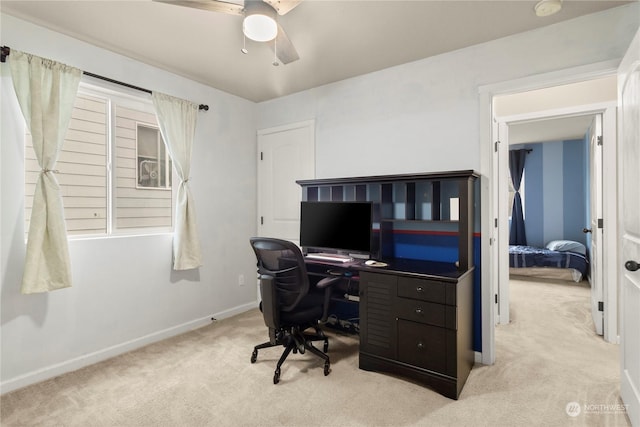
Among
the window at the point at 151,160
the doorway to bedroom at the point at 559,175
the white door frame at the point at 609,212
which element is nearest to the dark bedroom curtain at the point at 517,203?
the doorway to bedroom at the point at 559,175

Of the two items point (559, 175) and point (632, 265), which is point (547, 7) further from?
point (559, 175)

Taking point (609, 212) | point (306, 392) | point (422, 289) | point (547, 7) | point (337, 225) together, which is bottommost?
Result: point (306, 392)

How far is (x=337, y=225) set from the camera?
9.62 feet

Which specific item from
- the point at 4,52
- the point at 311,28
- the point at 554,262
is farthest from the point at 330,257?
the point at 554,262

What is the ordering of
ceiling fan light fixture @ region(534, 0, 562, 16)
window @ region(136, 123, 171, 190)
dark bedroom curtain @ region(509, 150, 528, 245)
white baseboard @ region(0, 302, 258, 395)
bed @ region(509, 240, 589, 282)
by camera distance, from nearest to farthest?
ceiling fan light fixture @ region(534, 0, 562, 16), white baseboard @ region(0, 302, 258, 395), window @ region(136, 123, 171, 190), bed @ region(509, 240, 589, 282), dark bedroom curtain @ region(509, 150, 528, 245)

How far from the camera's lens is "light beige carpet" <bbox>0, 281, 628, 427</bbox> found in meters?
1.88

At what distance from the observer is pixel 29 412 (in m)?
1.96

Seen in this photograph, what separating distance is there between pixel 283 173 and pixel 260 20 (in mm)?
2156

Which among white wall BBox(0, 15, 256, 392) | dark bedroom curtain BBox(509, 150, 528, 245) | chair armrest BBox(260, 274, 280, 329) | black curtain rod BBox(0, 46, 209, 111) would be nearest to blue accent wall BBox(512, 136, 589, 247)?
dark bedroom curtain BBox(509, 150, 528, 245)

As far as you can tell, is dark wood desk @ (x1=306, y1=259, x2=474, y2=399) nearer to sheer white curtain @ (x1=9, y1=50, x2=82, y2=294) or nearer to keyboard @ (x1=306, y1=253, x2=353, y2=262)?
keyboard @ (x1=306, y1=253, x2=353, y2=262)

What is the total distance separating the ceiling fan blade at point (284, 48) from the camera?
6.38 feet

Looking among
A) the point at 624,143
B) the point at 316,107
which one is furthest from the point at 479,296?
the point at 316,107

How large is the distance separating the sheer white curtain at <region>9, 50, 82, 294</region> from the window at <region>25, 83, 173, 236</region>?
160 millimetres

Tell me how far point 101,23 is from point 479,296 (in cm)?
343
